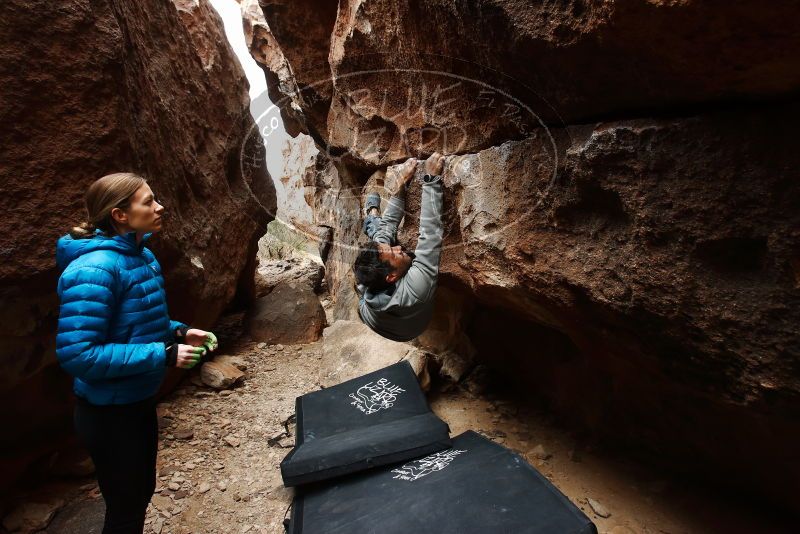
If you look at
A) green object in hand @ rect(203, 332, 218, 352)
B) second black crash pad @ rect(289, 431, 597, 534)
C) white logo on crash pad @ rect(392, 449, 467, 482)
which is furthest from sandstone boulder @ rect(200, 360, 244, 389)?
green object in hand @ rect(203, 332, 218, 352)

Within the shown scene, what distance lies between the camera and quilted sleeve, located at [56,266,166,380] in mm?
1591

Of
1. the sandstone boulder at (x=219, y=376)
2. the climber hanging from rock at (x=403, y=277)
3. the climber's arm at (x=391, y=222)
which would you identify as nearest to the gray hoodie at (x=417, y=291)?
the climber hanging from rock at (x=403, y=277)

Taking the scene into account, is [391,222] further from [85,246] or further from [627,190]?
[85,246]

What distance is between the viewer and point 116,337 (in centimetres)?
177

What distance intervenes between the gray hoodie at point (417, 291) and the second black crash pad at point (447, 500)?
0.82 metres

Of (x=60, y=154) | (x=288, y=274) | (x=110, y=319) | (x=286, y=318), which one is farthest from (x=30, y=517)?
(x=288, y=274)

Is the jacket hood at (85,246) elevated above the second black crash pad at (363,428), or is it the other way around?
the jacket hood at (85,246)

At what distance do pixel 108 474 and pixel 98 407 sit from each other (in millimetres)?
298

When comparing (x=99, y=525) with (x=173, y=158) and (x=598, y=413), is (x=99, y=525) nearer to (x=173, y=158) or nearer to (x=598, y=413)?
(x=173, y=158)

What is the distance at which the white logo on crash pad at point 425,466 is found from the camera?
8.30 feet

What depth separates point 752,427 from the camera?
2.14 meters

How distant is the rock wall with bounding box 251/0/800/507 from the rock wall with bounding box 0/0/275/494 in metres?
1.59

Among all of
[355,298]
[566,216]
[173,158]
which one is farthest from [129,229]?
[355,298]

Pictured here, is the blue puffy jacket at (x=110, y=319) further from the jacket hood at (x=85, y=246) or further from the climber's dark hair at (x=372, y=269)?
the climber's dark hair at (x=372, y=269)
